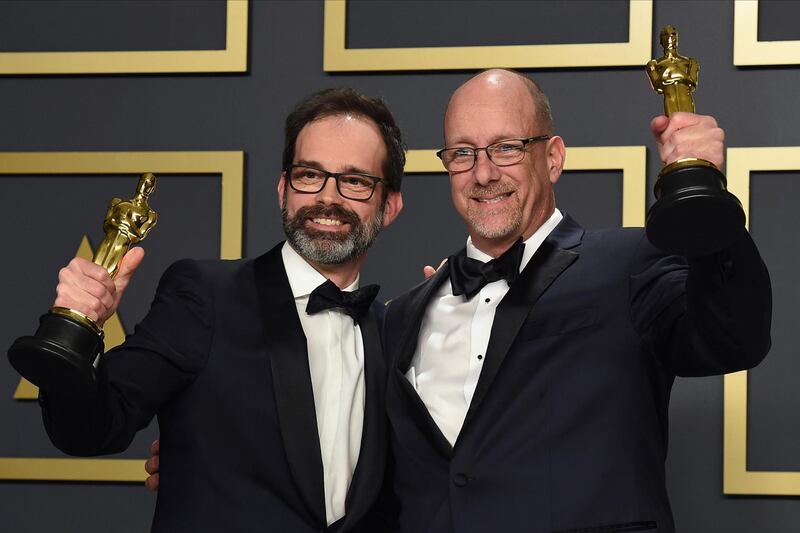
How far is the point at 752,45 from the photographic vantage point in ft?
9.76

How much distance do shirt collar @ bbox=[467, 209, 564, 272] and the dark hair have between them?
0.24 meters

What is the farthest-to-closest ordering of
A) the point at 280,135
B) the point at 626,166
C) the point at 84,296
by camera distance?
1. the point at 280,135
2. the point at 626,166
3. the point at 84,296

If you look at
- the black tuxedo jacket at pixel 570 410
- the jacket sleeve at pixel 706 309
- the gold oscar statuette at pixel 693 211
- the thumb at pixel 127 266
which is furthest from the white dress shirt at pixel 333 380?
the gold oscar statuette at pixel 693 211

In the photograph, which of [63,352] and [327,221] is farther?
[327,221]

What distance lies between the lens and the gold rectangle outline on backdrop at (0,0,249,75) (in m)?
3.18

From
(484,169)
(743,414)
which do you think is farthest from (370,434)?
(743,414)

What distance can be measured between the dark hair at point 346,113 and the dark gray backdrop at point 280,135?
1.76 ft

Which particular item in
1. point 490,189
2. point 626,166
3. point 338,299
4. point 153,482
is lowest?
point 153,482

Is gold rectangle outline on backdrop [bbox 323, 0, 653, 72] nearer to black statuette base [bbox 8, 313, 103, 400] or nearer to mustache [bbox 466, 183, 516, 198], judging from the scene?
mustache [bbox 466, 183, 516, 198]

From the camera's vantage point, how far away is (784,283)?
293 centimetres

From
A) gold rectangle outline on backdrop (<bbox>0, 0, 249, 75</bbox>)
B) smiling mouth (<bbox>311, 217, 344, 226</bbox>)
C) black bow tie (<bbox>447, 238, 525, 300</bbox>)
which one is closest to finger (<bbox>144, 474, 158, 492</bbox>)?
smiling mouth (<bbox>311, 217, 344, 226</bbox>)

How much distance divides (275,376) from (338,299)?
0.75 ft

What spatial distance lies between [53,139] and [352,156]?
1.16 m

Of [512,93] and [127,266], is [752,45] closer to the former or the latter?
[512,93]
